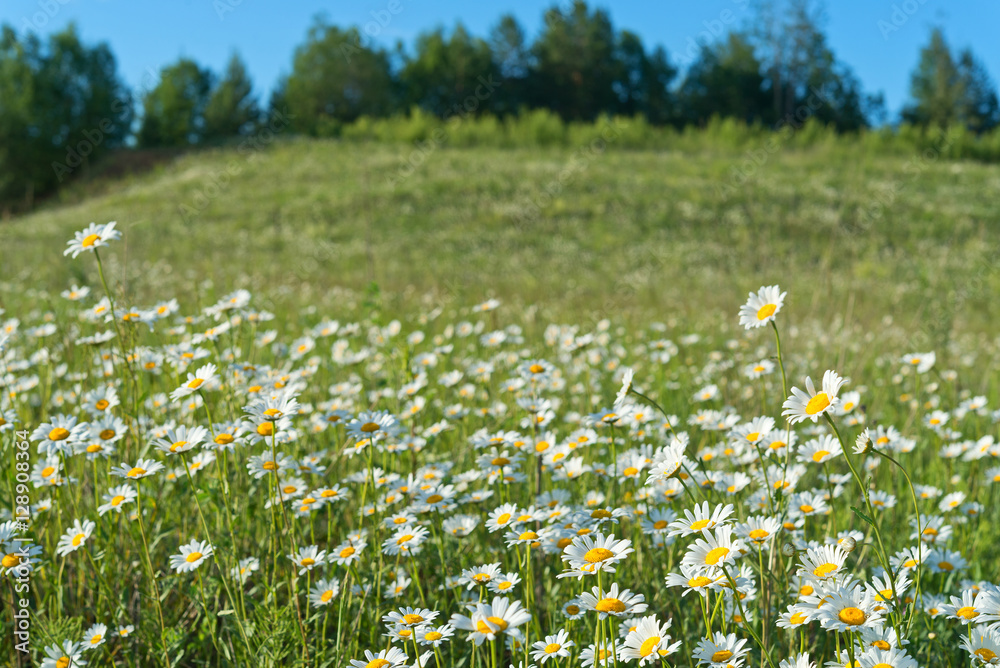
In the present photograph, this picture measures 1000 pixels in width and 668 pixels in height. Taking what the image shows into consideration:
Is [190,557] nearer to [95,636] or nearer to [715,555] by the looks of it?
[95,636]

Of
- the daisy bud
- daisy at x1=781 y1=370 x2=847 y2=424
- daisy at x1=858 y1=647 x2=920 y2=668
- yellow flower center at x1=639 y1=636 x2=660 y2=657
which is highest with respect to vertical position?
daisy at x1=781 y1=370 x2=847 y2=424

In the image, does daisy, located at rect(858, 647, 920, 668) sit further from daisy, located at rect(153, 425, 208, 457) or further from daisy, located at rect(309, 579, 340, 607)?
Answer: daisy, located at rect(153, 425, 208, 457)

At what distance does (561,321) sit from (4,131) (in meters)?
36.4

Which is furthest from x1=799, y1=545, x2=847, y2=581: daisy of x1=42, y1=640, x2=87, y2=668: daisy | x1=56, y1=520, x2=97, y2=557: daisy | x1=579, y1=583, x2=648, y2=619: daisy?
x1=56, y1=520, x2=97, y2=557: daisy

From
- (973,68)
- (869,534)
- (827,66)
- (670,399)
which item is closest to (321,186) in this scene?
(670,399)

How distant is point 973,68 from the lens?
5781 centimetres

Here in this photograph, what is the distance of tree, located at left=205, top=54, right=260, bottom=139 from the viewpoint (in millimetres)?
42031

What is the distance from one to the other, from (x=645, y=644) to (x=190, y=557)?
1.13m

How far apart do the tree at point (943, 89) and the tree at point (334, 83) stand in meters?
41.9

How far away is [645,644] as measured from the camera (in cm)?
120

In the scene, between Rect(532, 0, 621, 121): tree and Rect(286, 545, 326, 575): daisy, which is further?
Rect(532, 0, 621, 121): tree

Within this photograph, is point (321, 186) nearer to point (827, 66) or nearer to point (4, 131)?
point (4, 131)

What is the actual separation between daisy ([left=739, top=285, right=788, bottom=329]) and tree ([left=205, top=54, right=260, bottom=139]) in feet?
149

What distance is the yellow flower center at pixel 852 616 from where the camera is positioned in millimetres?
1105
